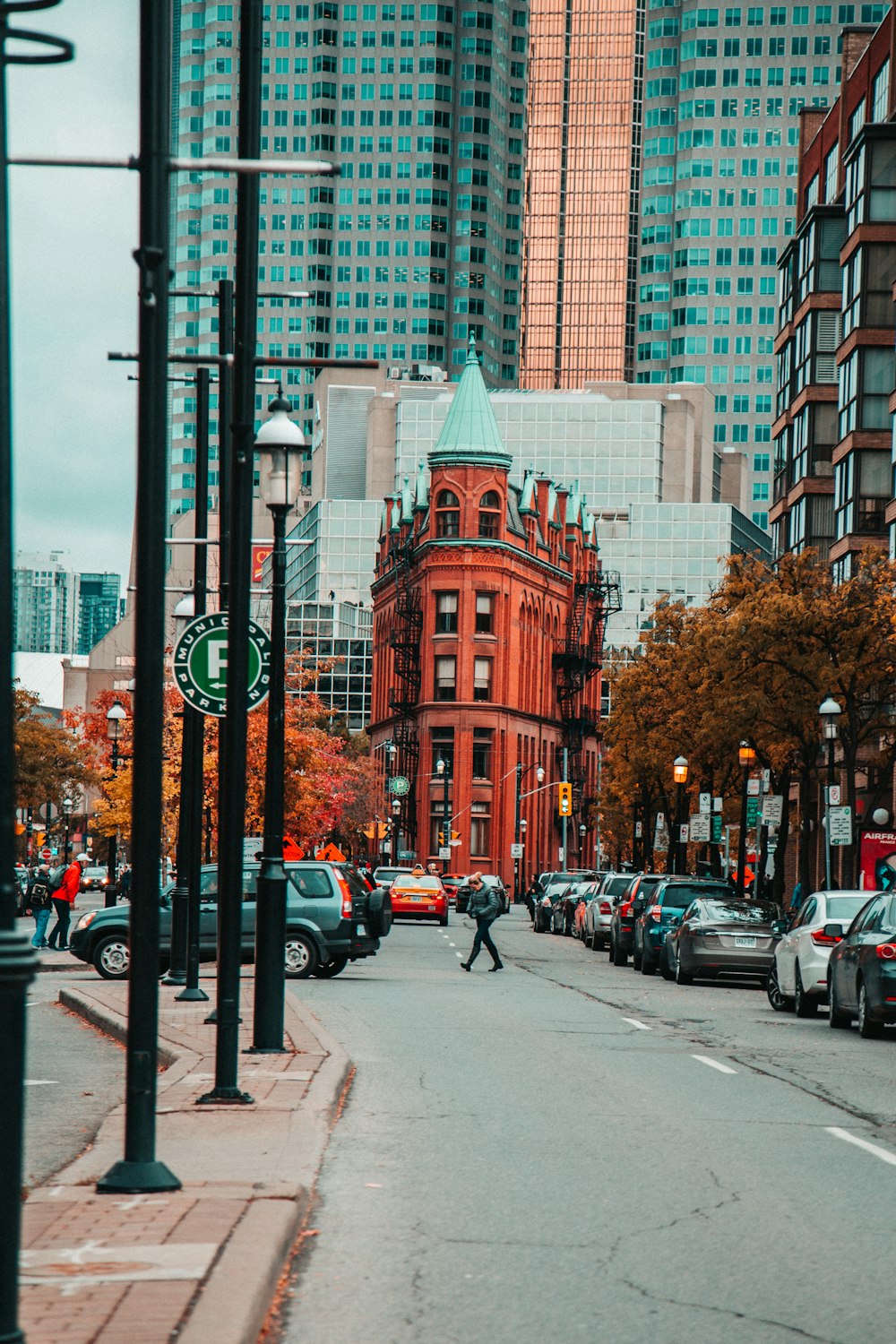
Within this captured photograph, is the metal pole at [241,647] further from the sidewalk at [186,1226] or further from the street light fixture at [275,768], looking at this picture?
the street light fixture at [275,768]

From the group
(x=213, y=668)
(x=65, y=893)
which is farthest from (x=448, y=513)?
(x=213, y=668)

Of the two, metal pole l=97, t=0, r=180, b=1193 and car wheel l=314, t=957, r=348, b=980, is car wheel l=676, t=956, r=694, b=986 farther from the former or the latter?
metal pole l=97, t=0, r=180, b=1193

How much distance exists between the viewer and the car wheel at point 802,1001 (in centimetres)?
2361

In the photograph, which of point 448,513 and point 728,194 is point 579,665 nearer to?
point 448,513

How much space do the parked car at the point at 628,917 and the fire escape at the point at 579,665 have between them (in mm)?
81584

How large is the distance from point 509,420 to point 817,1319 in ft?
469

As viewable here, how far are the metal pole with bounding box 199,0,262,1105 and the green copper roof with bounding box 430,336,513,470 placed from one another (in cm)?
9491

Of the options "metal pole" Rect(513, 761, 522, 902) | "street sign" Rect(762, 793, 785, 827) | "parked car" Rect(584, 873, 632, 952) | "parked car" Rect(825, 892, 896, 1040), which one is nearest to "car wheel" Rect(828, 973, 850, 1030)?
"parked car" Rect(825, 892, 896, 1040)

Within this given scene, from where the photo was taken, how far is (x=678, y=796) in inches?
2288

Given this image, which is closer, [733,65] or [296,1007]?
[296,1007]

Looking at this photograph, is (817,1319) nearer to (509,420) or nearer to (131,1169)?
(131,1169)

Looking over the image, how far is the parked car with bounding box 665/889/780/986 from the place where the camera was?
96.7ft

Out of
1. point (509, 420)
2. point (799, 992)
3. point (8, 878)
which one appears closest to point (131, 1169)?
point (8, 878)

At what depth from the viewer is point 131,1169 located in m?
8.84
